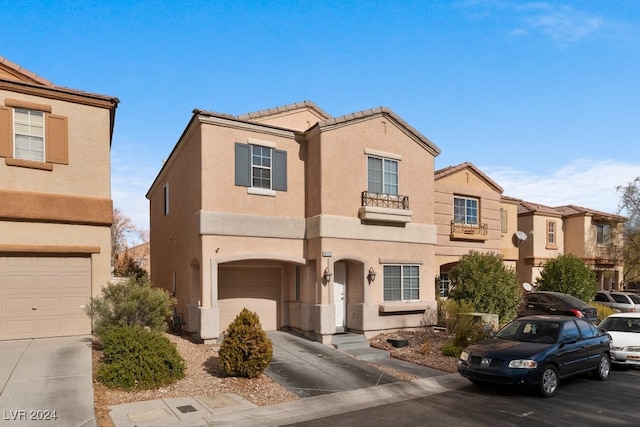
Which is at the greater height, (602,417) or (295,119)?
(295,119)

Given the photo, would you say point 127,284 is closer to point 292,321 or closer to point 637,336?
point 292,321

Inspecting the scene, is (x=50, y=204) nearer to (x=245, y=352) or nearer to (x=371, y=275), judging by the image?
(x=245, y=352)

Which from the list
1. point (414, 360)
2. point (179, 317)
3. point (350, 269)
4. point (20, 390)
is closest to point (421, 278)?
point (350, 269)

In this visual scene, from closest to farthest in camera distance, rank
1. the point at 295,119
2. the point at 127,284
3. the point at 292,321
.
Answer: the point at 127,284, the point at 292,321, the point at 295,119

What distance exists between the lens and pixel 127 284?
1207 cm

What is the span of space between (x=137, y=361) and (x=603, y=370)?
10944 millimetres

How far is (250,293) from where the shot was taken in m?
15.8

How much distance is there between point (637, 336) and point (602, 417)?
19.8 ft

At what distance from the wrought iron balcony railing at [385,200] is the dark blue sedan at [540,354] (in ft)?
19.8

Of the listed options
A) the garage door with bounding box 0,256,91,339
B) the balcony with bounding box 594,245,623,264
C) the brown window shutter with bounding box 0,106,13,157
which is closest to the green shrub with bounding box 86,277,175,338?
the garage door with bounding box 0,256,91,339

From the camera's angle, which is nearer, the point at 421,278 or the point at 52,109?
the point at 52,109

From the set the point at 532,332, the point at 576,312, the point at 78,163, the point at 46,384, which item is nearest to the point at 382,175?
the point at 532,332

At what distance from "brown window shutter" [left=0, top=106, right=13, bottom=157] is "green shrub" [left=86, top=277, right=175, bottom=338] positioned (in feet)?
14.1

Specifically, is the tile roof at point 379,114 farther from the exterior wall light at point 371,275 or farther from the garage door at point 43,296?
the garage door at point 43,296
